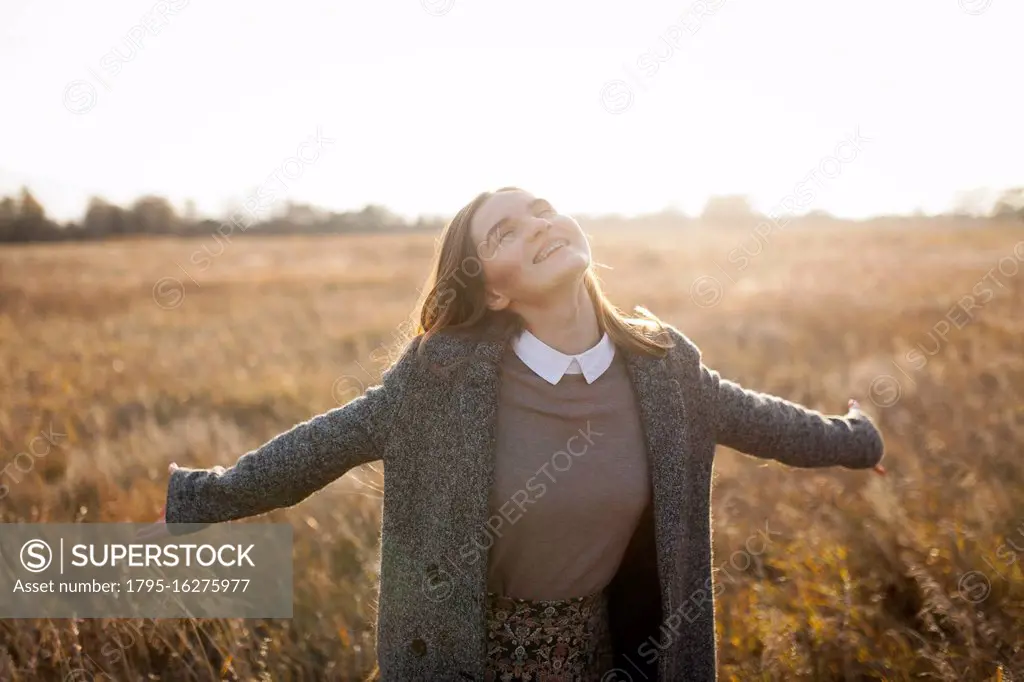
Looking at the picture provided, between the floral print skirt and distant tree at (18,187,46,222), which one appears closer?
the floral print skirt

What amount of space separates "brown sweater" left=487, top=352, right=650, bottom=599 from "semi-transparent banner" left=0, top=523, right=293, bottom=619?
1525 millimetres

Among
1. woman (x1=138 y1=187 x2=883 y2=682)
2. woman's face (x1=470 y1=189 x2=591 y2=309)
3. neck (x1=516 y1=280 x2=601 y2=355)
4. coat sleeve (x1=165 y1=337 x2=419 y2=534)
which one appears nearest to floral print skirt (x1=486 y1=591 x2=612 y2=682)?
woman (x1=138 y1=187 x2=883 y2=682)

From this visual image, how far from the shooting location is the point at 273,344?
28.2 ft

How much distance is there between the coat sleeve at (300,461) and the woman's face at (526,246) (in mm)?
370

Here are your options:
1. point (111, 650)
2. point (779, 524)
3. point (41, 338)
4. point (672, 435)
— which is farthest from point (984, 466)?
point (41, 338)

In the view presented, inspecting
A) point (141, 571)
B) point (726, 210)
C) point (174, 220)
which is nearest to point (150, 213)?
point (174, 220)

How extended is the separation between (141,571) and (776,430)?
2.70 metres

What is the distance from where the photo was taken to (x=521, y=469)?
2.02 m

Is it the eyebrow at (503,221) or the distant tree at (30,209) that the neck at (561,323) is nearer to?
the eyebrow at (503,221)

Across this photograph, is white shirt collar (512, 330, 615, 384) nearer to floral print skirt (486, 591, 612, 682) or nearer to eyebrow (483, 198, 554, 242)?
eyebrow (483, 198, 554, 242)

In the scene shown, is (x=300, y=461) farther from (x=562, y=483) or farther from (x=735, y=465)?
(x=735, y=465)

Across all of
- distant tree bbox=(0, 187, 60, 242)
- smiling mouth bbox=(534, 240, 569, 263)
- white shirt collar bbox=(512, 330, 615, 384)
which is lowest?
white shirt collar bbox=(512, 330, 615, 384)

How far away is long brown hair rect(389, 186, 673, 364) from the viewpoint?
218cm

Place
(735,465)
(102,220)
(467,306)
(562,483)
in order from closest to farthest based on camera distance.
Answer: (562,483), (467,306), (735,465), (102,220)
